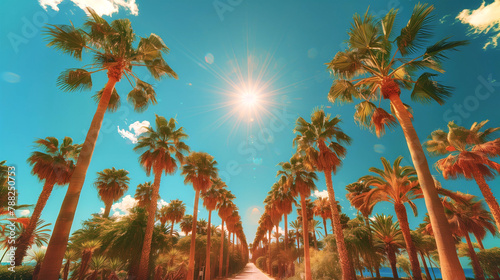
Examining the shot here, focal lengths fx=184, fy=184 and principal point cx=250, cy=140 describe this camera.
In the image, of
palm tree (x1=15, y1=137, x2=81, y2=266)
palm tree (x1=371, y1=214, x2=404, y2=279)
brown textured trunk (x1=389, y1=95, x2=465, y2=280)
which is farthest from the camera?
palm tree (x1=371, y1=214, x2=404, y2=279)

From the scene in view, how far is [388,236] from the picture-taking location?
19328 millimetres

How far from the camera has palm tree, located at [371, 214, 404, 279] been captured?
1898 cm

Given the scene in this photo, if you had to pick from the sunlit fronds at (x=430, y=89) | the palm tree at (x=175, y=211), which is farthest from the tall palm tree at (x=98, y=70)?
the palm tree at (x=175, y=211)

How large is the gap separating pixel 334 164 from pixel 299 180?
600 centimetres

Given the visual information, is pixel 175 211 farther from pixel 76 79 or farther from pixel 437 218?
pixel 437 218

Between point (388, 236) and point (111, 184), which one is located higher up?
point (111, 184)

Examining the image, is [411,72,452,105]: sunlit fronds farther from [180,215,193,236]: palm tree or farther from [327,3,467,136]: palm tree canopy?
[180,215,193,236]: palm tree

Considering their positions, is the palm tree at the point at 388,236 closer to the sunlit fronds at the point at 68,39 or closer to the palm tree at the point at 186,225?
the sunlit fronds at the point at 68,39

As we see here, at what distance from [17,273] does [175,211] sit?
76.4 ft

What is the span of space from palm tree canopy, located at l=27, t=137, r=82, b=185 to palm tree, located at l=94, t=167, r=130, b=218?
6662 millimetres

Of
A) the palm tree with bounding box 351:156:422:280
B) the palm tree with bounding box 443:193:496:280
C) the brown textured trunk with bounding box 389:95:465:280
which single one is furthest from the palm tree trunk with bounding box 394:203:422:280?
the palm tree with bounding box 443:193:496:280

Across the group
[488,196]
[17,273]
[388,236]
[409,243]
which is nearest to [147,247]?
[17,273]

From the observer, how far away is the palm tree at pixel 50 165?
1493cm

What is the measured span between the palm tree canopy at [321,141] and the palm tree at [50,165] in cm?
2052
